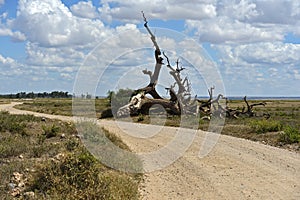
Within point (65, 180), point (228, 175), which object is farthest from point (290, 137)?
point (65, 180)

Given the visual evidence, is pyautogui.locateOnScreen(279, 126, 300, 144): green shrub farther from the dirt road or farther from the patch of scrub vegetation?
the patch of scrub vegetation

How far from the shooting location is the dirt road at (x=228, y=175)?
11.0 meters

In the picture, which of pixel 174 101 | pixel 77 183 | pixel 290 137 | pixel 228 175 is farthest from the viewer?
pixel 174 101

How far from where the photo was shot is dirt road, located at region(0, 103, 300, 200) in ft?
36.2

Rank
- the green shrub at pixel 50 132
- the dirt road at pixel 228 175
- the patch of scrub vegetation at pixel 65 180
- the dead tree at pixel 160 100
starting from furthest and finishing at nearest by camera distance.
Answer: the dead tree at pixel 160 100, the green shrub at pixel 50 132, the dirt road at pixel 228 175, the patch of scrub vegetation at pixel 65 180

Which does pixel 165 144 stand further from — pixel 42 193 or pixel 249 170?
pixel 42 193

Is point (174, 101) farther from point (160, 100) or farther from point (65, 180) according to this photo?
point (65, 180)

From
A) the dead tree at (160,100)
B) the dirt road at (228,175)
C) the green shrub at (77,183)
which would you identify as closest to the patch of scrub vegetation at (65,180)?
the green shrub at (77,183)

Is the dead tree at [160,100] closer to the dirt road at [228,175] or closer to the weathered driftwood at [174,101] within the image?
the weathered driftwood at [174,101]

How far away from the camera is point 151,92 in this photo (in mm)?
40156

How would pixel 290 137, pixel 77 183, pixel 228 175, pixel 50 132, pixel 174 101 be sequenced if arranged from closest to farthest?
pixel 77 183
pixel 228 175
pixel 290 137
pixel 50 132
pixel 174 101

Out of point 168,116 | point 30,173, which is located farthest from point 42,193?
point 168,116

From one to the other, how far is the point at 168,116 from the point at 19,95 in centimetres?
16324

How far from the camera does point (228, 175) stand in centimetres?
1324
